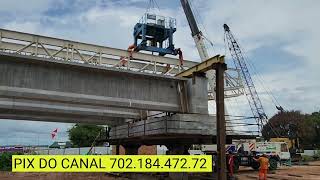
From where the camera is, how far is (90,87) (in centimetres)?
1694

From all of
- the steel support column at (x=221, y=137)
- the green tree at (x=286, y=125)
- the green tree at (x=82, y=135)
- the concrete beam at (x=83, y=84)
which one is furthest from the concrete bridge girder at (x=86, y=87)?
the green tree at (x=82, y=135)

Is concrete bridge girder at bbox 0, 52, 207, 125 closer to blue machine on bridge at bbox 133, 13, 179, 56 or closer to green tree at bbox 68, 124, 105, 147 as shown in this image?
Answer: blue machine on bridge at bbox 133, 13, 179, 56

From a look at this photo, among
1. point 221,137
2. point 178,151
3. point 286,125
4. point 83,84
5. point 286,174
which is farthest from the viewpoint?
point 286,125

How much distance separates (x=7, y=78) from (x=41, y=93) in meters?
1.41

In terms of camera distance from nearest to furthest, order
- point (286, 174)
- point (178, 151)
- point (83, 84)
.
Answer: point (83, 84), point (178, 151), point (286, 174)

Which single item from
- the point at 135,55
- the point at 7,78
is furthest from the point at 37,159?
the point at 135,55

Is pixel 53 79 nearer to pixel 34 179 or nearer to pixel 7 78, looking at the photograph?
pixel 7 78

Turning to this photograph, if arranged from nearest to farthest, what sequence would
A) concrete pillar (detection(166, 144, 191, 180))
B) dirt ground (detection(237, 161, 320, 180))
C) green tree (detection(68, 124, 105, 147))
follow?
concrete pillar (detection(166, 144, 191, 180)) < dirt ground (detection(237, 161, 320, 180)) < green tree (detection(68, 124, 105, 147))

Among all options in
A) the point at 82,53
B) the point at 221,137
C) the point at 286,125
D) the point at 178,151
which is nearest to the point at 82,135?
the point at 286,125

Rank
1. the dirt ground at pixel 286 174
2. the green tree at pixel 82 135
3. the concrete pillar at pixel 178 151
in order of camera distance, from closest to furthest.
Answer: the concrete pillar at pixel 178 151
the dirt ground at pixel 286 174
the green tree at pixel 82 135

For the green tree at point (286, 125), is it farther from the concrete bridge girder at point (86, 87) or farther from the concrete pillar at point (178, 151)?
the concrete bridge girder at point (86, 87)

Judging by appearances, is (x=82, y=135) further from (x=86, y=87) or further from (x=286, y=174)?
(x=86, y=87)

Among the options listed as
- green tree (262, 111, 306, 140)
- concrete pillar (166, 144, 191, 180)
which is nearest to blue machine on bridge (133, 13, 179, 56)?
concrete pillar (166, 144, 191, 180)

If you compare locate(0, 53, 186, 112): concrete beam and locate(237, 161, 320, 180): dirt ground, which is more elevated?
locate(0, 53, 186, 112): concrete beam
